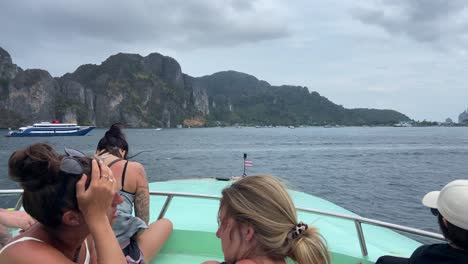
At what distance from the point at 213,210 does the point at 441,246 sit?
2.67 meters

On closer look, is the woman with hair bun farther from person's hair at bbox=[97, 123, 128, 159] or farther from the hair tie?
person's hair at bbox=[97, 123, 128, 159]

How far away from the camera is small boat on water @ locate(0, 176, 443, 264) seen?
10.4 feet

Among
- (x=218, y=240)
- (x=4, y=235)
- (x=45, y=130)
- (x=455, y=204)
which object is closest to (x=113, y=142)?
(x=4, y=235)

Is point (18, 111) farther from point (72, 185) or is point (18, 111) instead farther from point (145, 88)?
point (72, 185)

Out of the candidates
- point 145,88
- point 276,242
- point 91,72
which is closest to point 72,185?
point 276,242

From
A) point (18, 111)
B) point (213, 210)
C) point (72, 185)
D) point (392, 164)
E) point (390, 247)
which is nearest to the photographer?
point (72, 185)

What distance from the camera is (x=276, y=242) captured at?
1.60 metres

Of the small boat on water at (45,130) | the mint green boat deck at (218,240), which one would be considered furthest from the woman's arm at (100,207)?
the small boat on water at (45,130)

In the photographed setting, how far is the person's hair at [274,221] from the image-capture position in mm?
1600

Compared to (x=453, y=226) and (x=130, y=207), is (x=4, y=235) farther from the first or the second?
(x=453, y=226)

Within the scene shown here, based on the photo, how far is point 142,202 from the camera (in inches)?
131

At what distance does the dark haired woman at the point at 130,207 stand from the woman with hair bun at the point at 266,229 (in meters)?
1.47

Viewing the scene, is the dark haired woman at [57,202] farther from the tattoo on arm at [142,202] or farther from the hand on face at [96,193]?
the tattoo on arm at [142,202]

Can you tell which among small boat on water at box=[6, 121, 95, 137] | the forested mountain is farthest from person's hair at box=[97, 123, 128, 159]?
the forested mountain
